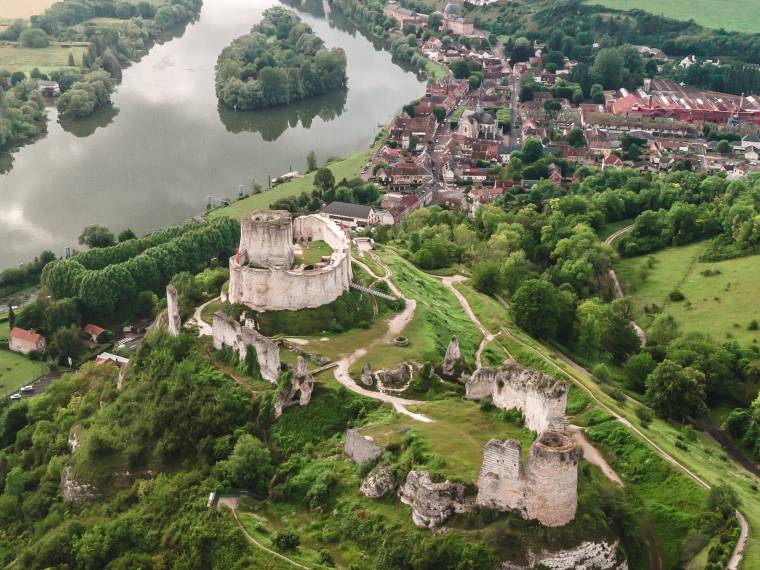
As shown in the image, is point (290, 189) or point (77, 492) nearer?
point (77, 492)

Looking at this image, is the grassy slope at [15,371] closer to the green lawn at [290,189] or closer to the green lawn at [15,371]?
the green lawn at [15,371]

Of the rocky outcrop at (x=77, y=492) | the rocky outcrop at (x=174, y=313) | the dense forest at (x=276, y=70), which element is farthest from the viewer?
the dense forest at (x=276, y=70)

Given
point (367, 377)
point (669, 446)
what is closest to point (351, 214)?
point (367, 377)

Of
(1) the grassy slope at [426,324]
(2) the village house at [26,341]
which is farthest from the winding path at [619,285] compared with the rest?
(2) the village house at [26,341]

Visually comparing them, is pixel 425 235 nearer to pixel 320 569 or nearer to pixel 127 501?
pixel 127 501

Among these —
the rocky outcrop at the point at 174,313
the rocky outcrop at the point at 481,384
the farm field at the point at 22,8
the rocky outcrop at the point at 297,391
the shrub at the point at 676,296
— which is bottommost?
the farm field at the point at 22,8

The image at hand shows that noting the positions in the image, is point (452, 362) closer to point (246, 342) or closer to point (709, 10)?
point (246, 342)

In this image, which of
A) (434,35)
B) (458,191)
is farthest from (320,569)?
(434,35)
